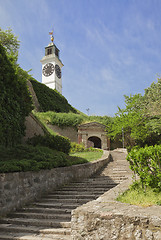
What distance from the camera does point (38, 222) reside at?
16.2 ft

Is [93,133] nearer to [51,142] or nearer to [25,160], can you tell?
[51,142]

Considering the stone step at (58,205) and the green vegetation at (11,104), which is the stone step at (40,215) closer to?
the stone step at (58,205)

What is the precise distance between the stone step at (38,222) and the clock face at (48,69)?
178ft

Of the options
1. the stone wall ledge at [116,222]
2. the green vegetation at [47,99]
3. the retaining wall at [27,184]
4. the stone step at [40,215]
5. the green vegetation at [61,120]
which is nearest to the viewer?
the stone wall ledge at [116,222]

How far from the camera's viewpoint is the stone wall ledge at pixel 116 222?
256cm

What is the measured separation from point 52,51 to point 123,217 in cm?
6118

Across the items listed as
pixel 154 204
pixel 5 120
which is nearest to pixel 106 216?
pixel 154 204

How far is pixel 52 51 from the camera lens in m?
59.1

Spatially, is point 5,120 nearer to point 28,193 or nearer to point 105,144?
point 28,193

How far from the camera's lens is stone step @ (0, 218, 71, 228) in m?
4.77

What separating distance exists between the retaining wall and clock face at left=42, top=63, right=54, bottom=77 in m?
51.0

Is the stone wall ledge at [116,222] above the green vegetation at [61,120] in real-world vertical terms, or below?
below

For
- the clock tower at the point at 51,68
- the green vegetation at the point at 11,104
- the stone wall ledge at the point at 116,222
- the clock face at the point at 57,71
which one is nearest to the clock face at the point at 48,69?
the clock tower at the point at 51,68

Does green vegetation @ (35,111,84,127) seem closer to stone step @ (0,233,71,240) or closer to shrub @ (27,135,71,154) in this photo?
shrub @ (27,135,71,154)
